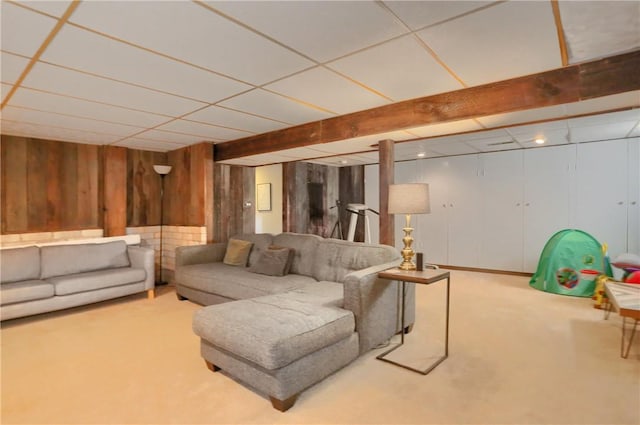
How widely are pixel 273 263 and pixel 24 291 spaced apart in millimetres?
2469

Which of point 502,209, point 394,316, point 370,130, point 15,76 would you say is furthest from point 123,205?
point 502,209

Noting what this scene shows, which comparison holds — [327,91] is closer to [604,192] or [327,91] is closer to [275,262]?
[275,262]

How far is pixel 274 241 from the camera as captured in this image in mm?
4223

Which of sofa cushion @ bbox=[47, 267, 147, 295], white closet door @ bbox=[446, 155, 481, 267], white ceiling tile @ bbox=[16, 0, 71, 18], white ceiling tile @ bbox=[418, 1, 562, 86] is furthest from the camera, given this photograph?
white closet door @ bbox=[446, 155, 481, 267]

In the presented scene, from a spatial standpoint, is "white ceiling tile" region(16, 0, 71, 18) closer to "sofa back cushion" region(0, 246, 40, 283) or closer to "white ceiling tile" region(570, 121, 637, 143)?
"sofa back cushion" region(0, 246, 40, 283)

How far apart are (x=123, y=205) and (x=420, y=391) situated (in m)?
4.78

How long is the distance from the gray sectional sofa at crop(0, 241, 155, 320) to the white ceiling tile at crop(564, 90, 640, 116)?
15.8 ft

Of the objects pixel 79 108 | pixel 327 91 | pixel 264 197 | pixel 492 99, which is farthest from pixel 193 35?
pixel 264 197

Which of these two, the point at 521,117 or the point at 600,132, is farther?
the point at 600,132

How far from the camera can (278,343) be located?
190 centimetres

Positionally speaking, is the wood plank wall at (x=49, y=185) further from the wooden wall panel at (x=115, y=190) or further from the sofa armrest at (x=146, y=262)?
the sofa armrest at (x=146, y=262)

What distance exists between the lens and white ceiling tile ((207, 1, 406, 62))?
5.06 feet

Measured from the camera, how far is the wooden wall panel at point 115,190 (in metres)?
4.86

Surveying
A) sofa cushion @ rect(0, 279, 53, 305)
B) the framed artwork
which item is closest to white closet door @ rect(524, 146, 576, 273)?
the framed artwork
